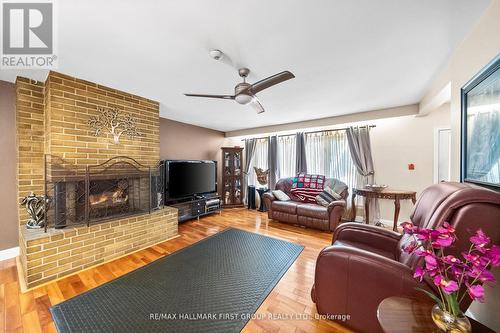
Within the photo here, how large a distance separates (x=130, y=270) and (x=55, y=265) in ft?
2.40

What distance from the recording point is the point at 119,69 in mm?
2070

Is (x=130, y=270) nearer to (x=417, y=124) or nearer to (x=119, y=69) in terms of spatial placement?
(x=119, y=69)

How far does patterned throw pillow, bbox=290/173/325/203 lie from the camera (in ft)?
13.1

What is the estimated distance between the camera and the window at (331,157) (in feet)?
13.2

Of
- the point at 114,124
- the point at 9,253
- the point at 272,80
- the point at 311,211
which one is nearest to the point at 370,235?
the point at 311,211

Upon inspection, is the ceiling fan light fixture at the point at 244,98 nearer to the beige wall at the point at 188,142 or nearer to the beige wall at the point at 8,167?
the beige wall at the point at 188,142

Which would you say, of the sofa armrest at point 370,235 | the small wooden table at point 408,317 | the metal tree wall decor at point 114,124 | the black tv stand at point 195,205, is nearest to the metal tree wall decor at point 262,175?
the black tv stand at point 195,205

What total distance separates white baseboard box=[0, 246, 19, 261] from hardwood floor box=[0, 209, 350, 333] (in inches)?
3.4

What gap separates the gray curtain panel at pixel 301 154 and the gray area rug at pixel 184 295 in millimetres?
2361

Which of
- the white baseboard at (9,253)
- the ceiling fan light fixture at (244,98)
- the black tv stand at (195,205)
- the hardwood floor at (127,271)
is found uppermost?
the ceiling fan light fixture at (244,98)

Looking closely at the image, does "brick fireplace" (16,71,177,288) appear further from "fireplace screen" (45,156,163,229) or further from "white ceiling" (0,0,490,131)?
"white ceiling" (0,0,490,131)

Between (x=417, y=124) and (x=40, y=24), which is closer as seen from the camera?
(x=40, y=24)

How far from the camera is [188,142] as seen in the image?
4.62 metres

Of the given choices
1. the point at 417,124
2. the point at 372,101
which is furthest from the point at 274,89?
the point at 417,124
